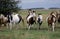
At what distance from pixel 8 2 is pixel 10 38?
17.8 m

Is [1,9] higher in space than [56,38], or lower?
higher

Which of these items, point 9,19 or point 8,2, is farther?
point 8,2

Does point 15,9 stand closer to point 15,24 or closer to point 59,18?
point 15,24

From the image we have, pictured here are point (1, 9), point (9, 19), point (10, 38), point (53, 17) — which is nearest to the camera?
point (10, 38)

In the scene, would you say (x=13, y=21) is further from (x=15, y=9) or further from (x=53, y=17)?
(x=15, y=9)

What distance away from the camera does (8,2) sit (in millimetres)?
35031

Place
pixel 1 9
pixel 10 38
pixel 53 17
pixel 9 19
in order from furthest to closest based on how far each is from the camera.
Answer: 1. pixel 1 9
2. pixel 9 19
3. pixel 53 17
4. pixel 10 38

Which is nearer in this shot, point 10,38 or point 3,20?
point 10,38

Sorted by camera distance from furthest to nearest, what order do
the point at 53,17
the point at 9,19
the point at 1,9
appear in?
the point at 1,9 < the point at 9,19 < the point at 53,17

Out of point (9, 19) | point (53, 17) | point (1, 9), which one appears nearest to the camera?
point (53, 17)

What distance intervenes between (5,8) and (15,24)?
6613mm

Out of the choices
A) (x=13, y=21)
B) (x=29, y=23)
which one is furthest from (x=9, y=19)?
(x=29, y=23)

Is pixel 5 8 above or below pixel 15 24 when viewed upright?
above

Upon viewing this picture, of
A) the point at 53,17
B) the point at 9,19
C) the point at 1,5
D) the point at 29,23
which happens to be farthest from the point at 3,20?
the point at 1,5
